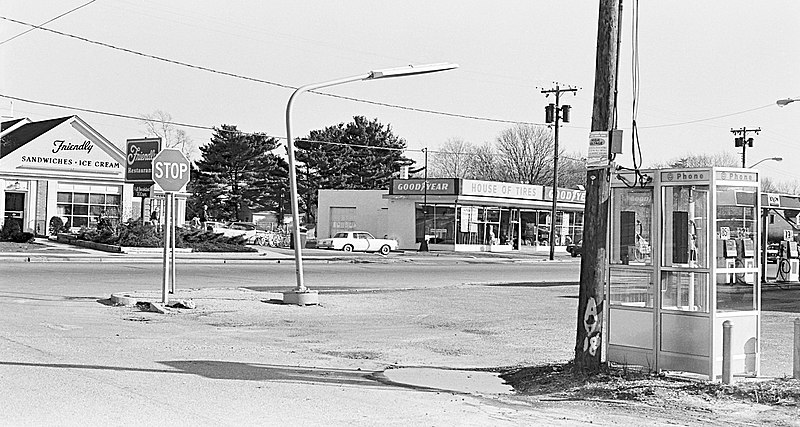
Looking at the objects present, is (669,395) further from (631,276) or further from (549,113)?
(549,113)

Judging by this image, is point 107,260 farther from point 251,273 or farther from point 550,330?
point 550,330

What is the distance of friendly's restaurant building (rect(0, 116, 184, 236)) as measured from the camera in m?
53.3

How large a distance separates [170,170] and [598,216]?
11148 mm

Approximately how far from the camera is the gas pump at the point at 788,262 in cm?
2977

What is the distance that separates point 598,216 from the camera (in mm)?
10594

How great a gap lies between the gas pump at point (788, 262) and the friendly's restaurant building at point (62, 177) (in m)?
36.1

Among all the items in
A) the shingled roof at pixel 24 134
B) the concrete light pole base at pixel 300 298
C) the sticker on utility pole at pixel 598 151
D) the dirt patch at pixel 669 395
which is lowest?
the dirt patch at pixel 669 395

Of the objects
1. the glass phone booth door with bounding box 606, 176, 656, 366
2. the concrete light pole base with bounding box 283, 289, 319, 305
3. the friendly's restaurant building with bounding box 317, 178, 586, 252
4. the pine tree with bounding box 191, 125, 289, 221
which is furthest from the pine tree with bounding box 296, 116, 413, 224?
the glass phone booth door with bounding box 606, 176, 656, 366

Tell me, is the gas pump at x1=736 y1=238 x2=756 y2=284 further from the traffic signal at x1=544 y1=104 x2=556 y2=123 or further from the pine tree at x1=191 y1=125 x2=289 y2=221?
the pine tree at x1=191 y1=125 x2=289 y2=221

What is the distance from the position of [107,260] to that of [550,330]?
2516cm

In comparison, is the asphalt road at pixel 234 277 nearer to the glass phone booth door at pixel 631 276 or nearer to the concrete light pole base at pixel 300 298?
the concrete light pole base at pixel 300 298

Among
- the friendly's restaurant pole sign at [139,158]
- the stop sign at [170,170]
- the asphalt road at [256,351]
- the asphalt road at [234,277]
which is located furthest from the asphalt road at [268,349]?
the friendly's restaurant pole sign at [139,158]

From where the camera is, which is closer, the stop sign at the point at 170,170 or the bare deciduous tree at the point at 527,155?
the stop sign at the point at 170,170

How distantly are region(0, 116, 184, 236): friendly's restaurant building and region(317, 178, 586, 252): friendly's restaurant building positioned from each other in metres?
15.7
